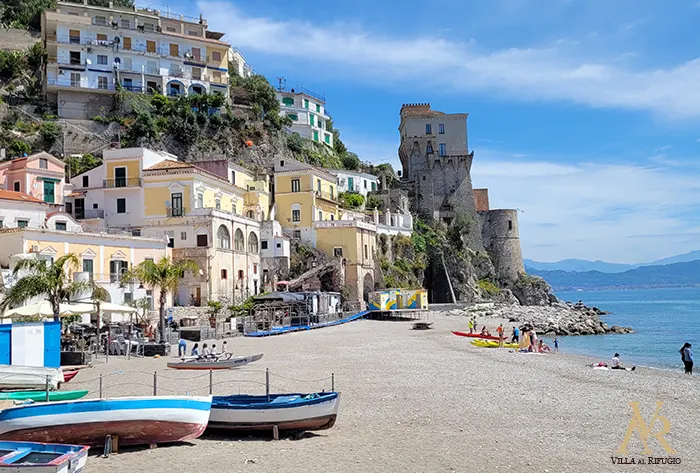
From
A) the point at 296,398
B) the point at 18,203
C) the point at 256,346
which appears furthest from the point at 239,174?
the point at 296,398

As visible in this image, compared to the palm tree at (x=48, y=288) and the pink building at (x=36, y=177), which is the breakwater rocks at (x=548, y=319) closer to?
the palm tree at (x=48, y=288)

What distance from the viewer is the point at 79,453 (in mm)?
10320

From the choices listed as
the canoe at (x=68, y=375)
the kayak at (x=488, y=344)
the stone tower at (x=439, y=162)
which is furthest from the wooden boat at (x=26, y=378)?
the stone tower at (x=439, y=162)

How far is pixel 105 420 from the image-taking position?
1209 centimetres

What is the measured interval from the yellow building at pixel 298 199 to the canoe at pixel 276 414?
41.7 meters

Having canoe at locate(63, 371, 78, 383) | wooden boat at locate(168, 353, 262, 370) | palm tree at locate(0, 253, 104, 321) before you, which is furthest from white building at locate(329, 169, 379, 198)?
canoe at locate(63, 371, 78, 383)

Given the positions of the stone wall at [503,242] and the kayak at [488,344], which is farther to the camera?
the stone wall at [503,242]

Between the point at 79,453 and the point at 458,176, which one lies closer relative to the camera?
the point at 79,453

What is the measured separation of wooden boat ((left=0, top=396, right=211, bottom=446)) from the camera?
1189 centimetres

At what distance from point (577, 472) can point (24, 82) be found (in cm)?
6087

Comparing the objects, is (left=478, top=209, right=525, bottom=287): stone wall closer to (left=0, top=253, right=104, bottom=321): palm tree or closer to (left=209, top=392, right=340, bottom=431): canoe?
(left=0, top=253, right=104, bottom=321): palm tree

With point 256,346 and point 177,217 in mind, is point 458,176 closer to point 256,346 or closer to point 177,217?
point 177,217

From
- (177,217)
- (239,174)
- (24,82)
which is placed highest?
(24,82)

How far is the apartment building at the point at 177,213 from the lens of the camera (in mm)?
42000
